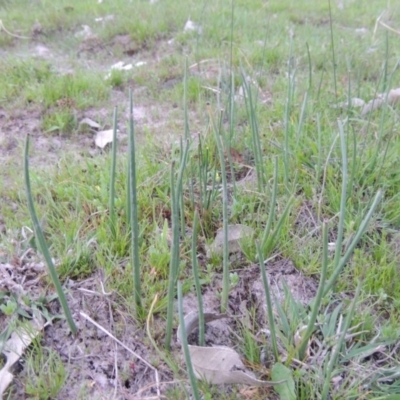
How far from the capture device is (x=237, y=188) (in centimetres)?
156

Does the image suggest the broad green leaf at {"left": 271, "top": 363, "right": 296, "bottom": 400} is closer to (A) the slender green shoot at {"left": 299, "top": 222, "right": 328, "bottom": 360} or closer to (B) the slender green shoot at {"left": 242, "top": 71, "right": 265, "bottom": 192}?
(A) the slender green shoot at {"left": 299, "top": 222, "right": 328, "bottom": 360}

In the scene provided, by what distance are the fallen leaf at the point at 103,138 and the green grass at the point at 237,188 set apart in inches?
4.1

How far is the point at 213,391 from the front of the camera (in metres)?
0.99

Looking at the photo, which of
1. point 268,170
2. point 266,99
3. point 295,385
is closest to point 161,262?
point 295,385

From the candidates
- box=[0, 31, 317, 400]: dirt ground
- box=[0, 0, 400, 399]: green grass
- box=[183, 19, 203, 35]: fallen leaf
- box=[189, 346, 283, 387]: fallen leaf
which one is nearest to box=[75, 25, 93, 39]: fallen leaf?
box=[0, 0, 400, 399]: green grass

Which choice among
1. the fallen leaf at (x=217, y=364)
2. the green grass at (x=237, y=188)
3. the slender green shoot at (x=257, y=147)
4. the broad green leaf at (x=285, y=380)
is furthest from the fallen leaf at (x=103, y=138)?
the broad green leaf at (x=285, y=380)

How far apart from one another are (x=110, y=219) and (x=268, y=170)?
2.07 ft

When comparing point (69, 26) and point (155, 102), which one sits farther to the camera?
point (69, 26)

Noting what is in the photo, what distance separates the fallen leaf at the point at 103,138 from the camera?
6.51 ft

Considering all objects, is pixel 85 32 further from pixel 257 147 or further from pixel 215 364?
pixel 215 364

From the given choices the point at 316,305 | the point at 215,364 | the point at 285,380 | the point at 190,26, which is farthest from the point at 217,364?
the point at 190,26

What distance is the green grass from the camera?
1.09 m

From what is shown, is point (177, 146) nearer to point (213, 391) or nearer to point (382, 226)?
point (382, 226)

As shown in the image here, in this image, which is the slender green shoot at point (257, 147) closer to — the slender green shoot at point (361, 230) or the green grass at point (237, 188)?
the green grass at point (237, 188)
